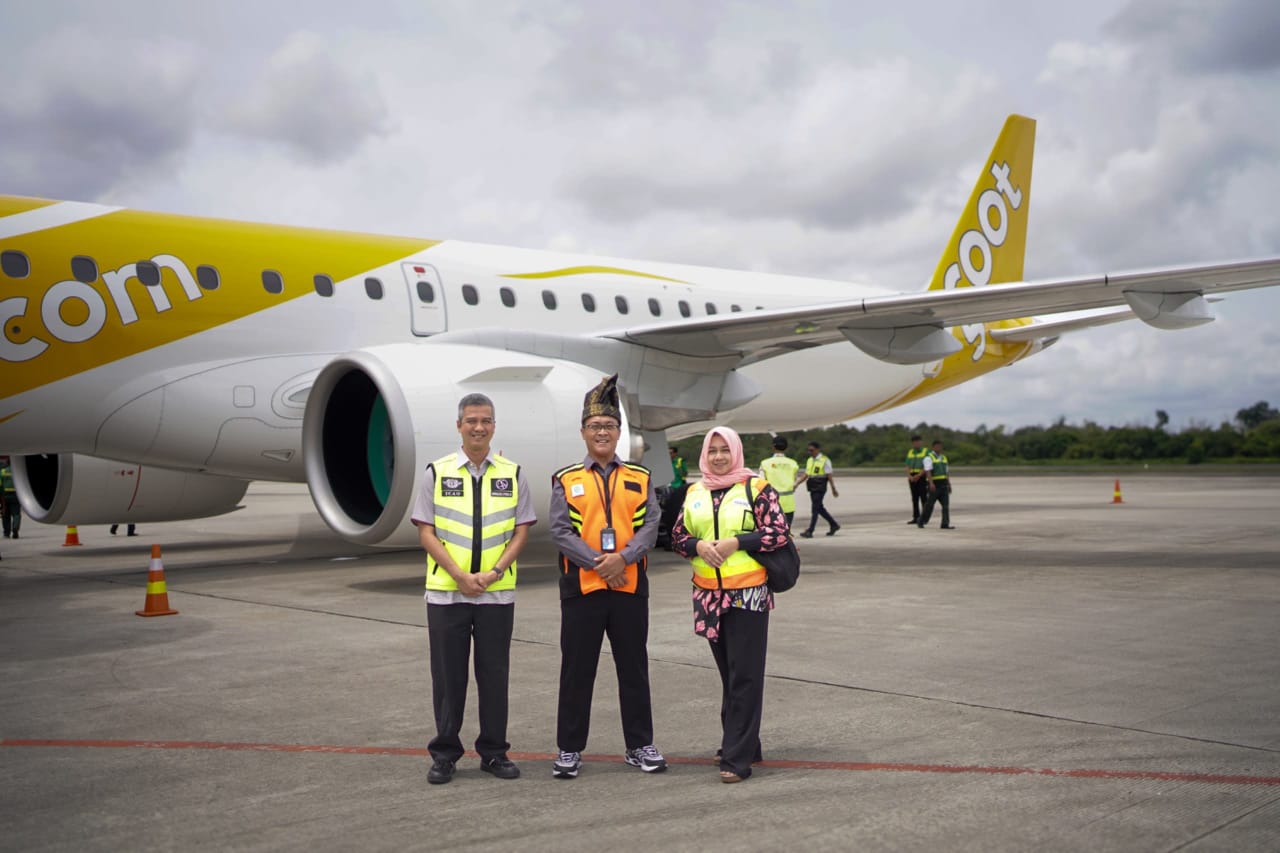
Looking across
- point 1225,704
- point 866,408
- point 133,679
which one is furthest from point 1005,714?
point 866,408

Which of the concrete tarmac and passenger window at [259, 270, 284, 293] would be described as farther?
passenger window at [259, 270, 284, 293]

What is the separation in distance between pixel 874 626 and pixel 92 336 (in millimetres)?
6966

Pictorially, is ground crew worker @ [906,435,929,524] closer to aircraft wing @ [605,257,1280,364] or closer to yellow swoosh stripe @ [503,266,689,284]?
aircraft wing @ [605,257,1280,364]

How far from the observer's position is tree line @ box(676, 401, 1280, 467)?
5516cm

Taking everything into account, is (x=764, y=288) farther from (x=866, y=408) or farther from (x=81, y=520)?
(x=81, y=520)

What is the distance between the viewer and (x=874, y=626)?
7.29m

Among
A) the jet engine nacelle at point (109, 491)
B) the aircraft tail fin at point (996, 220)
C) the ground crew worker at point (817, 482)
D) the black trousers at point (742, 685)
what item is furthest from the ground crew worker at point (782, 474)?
the black trousers at point (742, 685)

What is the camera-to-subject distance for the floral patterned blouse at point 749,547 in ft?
13.6

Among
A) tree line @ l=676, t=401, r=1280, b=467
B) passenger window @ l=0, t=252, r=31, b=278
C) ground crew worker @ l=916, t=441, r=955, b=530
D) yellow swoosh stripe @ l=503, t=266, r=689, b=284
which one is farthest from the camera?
tree line @ l=676, t=401, r=1280, b=467

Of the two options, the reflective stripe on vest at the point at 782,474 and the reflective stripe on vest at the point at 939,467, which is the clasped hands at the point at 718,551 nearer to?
the reflective stripe on vest at the point at 782,474

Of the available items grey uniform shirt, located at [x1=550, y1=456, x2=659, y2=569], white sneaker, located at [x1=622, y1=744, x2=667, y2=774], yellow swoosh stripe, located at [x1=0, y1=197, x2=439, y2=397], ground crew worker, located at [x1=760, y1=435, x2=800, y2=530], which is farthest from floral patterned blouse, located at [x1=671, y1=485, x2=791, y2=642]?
ground crew worker, located at [x1=760, y1=435, x2=800, y2=530]

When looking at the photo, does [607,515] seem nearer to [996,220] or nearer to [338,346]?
[338,346]

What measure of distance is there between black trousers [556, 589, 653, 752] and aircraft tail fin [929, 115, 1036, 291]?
43.3 feet

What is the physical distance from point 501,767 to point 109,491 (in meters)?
9.81
